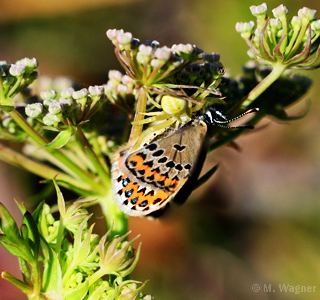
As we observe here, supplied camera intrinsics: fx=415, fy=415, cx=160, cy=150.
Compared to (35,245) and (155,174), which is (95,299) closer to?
(35,245)

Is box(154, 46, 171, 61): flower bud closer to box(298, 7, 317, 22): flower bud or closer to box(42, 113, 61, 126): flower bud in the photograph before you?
box(42, 113, 61, 126): flower bud

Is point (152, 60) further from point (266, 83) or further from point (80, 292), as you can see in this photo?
point (80, 292)

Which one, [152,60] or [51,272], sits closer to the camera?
[152,60]

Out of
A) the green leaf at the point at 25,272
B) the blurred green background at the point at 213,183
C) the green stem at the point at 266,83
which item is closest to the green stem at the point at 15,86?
the green leaf at the point at 25,272

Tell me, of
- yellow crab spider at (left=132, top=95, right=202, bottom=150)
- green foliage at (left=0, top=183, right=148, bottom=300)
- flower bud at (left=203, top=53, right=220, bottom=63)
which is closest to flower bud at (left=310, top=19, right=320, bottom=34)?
flower bud at (left=203, top=53, right=220, bottom=63)

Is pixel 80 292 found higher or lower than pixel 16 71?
lower

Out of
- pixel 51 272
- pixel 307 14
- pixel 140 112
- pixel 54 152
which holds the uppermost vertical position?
A: pixel 307 14

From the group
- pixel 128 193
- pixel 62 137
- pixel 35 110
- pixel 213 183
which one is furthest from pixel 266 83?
pixel 213 183

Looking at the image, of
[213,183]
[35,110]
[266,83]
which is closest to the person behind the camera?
[35,110]
